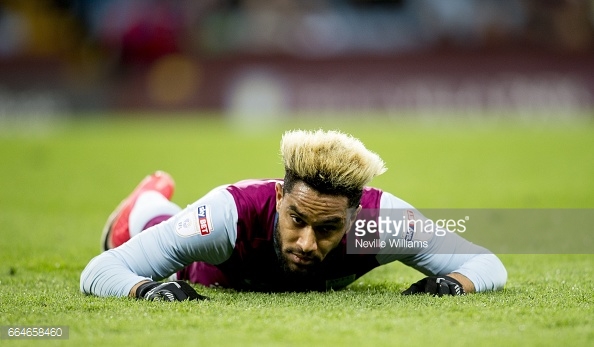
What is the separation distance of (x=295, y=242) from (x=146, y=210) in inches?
81.7

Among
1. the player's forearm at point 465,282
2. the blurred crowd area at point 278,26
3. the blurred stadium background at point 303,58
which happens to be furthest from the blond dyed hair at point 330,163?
the blurred crowd area at point 278,26

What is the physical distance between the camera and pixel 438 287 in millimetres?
→ 4871

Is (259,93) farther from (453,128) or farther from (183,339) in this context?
(183,339)

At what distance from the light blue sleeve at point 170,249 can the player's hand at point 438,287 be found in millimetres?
999

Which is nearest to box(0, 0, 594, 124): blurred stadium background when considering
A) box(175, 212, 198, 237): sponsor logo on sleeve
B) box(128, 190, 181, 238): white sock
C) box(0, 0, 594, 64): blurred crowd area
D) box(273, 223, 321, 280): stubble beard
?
box(0, 0, 594, 64): blurred crowd area

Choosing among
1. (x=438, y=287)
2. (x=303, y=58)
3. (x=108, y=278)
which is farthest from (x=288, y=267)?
(x=303, y=58)

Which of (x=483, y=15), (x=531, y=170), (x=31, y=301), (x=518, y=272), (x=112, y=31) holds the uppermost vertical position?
(x=483, y=15)

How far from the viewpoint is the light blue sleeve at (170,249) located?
189 inches

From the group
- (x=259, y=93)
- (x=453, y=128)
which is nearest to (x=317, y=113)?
(x=259, y=93)

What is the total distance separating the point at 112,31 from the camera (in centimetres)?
2497

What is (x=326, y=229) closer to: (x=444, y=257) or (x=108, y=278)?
(x=444, y=257)

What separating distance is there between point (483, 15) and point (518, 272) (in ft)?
62.5

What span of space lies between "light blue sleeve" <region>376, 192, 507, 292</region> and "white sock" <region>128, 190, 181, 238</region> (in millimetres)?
1832

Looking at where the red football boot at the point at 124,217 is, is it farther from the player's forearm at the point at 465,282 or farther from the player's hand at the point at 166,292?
the player's forearm at the point at 465,282
